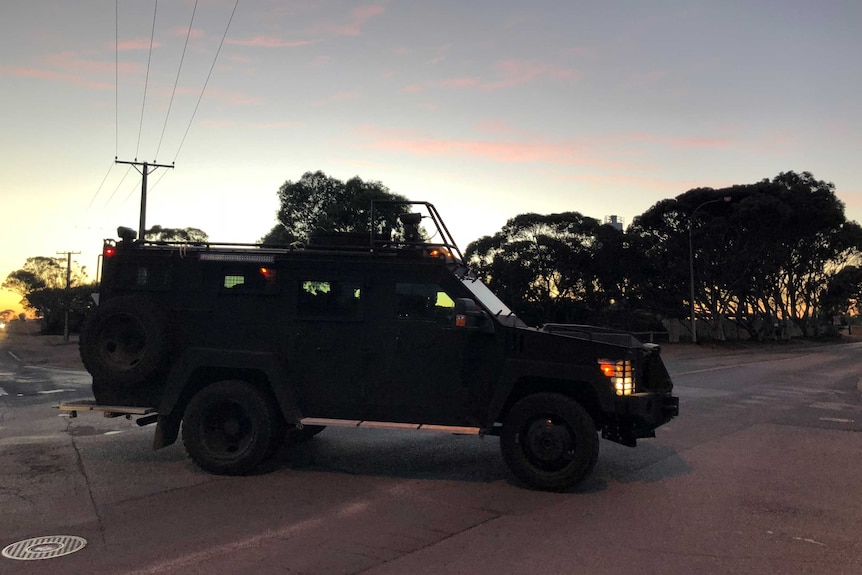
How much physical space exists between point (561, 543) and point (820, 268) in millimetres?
58184

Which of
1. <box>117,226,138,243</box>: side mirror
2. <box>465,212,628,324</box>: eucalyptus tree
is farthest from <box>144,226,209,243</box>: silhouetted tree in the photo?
<box>117,226,138,243</box>: side mirror

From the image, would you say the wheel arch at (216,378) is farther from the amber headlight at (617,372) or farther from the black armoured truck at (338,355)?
the amber headlight at (617,372)

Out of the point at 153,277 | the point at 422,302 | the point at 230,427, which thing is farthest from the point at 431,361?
the point at 153,277

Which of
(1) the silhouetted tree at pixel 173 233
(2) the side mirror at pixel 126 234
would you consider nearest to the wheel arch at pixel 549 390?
(2) the side mirror at pixel 126 234

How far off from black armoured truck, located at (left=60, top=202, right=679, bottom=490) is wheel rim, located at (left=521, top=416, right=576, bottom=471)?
0.5 inches

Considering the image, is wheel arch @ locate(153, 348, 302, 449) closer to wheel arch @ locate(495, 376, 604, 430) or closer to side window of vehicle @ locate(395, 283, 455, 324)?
side window of vehicle @ locate(395, 283, 455, 324)

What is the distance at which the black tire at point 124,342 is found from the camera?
6863 mm

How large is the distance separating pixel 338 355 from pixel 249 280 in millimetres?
1308

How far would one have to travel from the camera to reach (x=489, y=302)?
6992 mm

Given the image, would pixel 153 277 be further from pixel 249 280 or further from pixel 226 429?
pixel 226 429

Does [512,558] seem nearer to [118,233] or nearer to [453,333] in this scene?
[453,333]

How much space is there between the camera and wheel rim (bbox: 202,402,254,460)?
23.0 ft

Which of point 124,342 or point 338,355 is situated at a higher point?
point 124,342

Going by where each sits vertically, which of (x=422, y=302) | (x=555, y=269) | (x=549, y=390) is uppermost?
(x=555, y=269)
